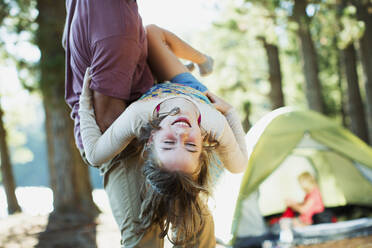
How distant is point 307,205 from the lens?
5383mm

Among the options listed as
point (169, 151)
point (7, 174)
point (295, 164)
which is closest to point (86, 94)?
point (169, 151)

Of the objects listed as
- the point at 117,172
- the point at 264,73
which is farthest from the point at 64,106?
the point at 264,73

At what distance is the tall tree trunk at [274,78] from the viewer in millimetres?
Result: 9974

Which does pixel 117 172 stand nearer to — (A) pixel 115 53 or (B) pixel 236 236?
(A) pixel 115 53

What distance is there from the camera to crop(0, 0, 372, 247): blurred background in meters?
6.37

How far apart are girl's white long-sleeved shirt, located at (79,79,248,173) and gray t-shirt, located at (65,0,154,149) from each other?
11 centimetres

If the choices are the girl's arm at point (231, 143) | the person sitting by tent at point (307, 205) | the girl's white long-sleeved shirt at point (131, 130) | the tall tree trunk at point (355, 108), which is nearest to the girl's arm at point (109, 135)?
the girl's white long-sleeved shirt at point (131, 130)

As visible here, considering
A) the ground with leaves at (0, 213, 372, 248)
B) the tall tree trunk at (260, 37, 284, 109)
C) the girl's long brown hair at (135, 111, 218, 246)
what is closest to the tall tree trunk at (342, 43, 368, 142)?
the tall tree trunk at (260, 37, 284, 109)

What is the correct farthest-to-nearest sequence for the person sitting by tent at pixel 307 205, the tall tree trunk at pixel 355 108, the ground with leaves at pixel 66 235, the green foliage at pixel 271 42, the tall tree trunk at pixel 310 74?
the tall tree trunk at pixel 355 108, the tall tree trunk at pixel 310 74, the green foliage at pixel 271 42, the person sitting by tent at pixel 307 205, the ground with leaves at pixel 66 235

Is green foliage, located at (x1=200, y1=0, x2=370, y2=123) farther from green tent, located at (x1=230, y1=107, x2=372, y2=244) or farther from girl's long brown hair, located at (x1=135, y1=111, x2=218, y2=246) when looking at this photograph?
girl's long brown hair, located at (x1=135, y1=111, x2=218, y2=246)

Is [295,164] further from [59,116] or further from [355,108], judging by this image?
[355,108]

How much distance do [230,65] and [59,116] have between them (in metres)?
9.56

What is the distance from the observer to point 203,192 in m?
2.02

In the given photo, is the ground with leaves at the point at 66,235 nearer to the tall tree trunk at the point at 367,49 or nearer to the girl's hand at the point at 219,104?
the girl's hand at the point at 219,104
